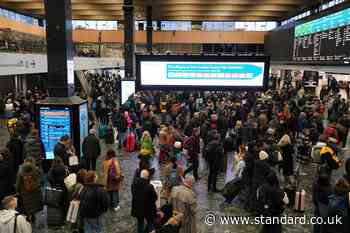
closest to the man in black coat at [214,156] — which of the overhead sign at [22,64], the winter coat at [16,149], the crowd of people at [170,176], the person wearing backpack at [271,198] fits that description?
Answer: the crowd of people at [170,176]

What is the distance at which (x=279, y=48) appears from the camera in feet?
68.8

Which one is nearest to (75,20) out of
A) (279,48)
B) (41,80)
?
(41,80)

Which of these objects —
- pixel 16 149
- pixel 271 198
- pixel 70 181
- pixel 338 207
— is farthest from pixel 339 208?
pixel 16 149

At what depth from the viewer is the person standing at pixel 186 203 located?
204 inches

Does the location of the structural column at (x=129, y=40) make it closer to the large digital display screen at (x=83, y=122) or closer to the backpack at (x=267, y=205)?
the large digital display screen at (x=83, y=122)

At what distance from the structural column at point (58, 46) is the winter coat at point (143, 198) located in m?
5.15

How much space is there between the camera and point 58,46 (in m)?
9.66

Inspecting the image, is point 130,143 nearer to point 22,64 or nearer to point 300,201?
point 22,64

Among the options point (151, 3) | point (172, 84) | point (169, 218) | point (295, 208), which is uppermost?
point (151, 3)

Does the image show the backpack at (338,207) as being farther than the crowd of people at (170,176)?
No

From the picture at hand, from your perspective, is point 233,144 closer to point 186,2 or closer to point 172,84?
point 172,84

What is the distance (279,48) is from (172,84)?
478 inches

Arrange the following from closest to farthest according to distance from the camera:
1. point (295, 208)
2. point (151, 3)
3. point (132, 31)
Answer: point (295, 208), point (132, 31), point (151, 3)

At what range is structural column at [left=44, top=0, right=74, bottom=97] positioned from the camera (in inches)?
375
